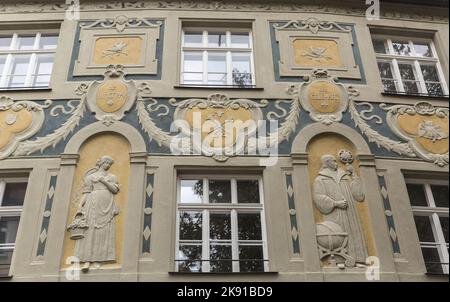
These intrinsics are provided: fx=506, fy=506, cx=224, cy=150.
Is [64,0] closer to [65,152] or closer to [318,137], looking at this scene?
[65,152]

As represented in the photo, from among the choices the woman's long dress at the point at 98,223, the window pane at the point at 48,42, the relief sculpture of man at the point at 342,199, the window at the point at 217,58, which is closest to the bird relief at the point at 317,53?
the window at the point at 217,58

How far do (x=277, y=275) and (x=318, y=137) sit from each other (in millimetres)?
2760

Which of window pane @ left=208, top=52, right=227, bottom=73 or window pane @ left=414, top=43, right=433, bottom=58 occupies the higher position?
window pane @ left=414, top=43, right=433, bottom=58

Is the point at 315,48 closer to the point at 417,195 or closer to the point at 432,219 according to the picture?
the point at 417,195

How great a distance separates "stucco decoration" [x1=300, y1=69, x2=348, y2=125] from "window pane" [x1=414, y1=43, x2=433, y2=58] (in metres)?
2.55

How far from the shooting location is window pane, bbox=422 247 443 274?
8.14 meters

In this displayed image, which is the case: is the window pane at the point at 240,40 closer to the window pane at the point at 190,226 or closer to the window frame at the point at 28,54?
the window frame at the point at 28,54

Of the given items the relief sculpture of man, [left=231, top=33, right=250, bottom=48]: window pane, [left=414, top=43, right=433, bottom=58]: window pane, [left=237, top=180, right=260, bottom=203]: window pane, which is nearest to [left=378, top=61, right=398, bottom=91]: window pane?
[left=414, top=43, right=433, bottom=58]: window pane

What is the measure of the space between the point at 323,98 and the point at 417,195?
2.45m

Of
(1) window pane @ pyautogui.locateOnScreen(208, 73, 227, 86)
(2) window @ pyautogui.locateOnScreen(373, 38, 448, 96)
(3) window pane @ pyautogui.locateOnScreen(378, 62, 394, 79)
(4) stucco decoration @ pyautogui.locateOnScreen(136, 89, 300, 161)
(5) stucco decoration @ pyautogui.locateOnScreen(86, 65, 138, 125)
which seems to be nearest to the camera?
(4) stucco decoration @ pyautogui.locateOnScreen(136, 89, 300, 161)

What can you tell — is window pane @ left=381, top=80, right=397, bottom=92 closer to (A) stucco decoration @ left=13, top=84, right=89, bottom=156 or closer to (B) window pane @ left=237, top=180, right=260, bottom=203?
(B) window pane @ left=237, top=180, right=260, bottom=203

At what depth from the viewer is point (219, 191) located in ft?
28.8
